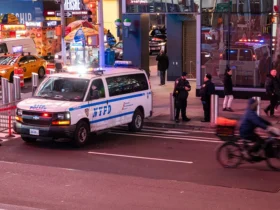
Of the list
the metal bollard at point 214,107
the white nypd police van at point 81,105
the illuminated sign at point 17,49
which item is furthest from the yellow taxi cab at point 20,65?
the metal bollard at point 214,107

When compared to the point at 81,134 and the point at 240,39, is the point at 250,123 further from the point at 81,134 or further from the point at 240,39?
the point at 240,39

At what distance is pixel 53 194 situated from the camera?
1069cm

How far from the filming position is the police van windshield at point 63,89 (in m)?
15.4

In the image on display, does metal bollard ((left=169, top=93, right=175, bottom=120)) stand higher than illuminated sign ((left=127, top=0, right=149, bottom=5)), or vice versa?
illuminated sign ((left=127, top=0, right=149, bottom=5))

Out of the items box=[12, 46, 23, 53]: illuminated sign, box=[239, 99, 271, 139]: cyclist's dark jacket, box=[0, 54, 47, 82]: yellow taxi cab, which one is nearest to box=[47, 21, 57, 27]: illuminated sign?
box=[12, 46, 23, 53]: illuminated sign

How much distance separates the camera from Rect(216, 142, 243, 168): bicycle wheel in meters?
12.8

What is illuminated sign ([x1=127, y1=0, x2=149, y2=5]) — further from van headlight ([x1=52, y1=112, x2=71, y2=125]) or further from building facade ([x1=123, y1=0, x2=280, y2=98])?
van headlight ([x1=52, y1=112, x2=71, y2=125])

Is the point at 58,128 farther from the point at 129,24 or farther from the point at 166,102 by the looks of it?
the point at 129,24

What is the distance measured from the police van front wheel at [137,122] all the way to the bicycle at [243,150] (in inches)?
187

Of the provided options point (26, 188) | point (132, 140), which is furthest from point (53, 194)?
point (132, 140)

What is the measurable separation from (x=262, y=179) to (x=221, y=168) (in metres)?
1.18

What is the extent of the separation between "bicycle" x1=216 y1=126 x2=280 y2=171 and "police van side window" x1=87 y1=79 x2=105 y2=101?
3.97 meters

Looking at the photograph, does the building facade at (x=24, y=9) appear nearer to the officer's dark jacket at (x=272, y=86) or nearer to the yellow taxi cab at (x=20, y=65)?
the yellow taxi cab at (x=20, y=65)

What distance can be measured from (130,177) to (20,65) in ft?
61.8
